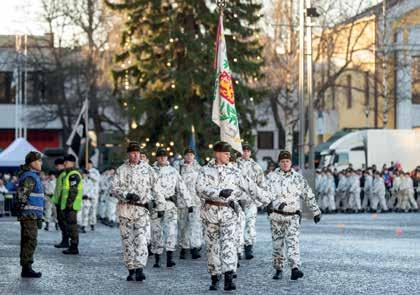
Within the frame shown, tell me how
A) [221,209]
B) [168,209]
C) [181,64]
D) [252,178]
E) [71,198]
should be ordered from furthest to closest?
[181,64]
[71,198]
[168,209]
[252,178]
[221,209]

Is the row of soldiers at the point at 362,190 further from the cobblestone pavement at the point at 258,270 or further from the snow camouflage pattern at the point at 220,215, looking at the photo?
the snow camouflage pattern at the point at 220,215

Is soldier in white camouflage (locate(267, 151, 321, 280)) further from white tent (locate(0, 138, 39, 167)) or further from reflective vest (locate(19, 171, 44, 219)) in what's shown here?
white tent (locate(0, 138, 39, 167))

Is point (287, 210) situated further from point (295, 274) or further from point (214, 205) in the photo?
point (214, 205)

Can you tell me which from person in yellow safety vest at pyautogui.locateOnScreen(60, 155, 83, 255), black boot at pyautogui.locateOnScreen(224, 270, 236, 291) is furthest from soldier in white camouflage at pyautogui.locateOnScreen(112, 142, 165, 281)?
person in yellow safety vest at pyautogui.locateOnScreen(60, 155, 83, 255)

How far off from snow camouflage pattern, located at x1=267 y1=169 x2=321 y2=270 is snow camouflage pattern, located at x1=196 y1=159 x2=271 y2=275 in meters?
1.25

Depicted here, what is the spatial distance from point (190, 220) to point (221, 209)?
5.87 meters

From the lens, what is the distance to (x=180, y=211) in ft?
71.9

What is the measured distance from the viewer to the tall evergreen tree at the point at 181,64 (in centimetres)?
4197

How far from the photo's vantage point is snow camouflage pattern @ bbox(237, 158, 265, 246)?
67.0ft

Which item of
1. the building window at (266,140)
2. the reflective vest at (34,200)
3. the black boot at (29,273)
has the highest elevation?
the building window at (266,140)

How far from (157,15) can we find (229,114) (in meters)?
20.2

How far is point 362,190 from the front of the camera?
46188 millimetres

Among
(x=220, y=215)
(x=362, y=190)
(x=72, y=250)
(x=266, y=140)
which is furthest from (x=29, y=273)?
(x=266, y=140)

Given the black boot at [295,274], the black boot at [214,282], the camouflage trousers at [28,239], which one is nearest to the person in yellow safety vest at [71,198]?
the camouflage trousers at [28,239]
